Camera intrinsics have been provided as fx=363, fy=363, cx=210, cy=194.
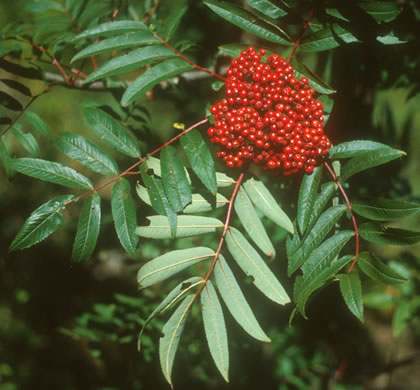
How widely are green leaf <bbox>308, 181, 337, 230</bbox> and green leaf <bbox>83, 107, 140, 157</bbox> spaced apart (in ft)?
2.78

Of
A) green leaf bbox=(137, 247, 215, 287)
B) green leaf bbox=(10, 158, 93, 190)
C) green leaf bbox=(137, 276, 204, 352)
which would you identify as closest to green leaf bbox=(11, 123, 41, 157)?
green leaf bbox=(10, 158, 93, 190)

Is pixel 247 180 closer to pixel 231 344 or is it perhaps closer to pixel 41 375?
pixel 231 344

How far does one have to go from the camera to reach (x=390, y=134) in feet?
9.63

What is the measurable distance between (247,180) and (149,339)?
139cm

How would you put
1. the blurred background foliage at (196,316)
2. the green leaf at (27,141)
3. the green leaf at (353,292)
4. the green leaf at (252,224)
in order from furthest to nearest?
1. the blurred background foliage at (196,316)
2. the green leaf at (27,141)
3. the green leaf at (252,224)
4. the green leaf at (353,292)

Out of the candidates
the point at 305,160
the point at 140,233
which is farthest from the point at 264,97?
the point at 140,233

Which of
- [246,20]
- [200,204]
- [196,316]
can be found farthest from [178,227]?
[196,316]

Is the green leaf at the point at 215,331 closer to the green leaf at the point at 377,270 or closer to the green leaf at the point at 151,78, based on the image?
the green leaf at the point at 377,270

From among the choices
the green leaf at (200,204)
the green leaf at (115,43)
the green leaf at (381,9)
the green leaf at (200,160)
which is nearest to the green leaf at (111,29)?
the green leaf at (115,43)

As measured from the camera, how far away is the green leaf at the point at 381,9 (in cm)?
148

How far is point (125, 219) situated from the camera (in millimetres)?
1584

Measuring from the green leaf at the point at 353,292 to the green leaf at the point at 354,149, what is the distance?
1.75 ft

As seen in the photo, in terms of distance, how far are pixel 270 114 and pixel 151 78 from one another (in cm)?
56

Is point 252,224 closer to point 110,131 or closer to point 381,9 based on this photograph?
point 110,131
